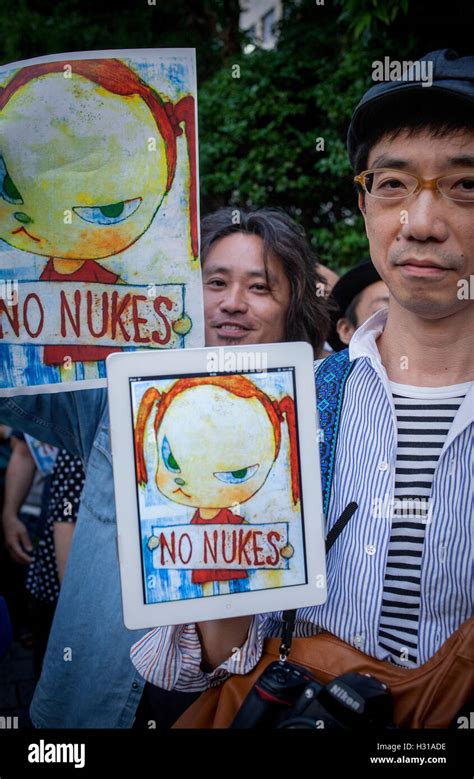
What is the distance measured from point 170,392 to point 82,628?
33.5 inches

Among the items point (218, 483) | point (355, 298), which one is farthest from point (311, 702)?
point (355, 298)

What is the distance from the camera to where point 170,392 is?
120 cm

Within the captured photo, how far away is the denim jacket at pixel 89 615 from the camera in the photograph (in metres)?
1.73

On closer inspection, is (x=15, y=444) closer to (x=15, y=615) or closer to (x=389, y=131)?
(x=15, y=615)

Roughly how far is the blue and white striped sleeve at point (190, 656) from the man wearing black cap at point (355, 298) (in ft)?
5.64

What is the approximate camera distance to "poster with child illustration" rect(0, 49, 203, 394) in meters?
1.37

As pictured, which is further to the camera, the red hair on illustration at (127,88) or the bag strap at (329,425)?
the red hair on illustration at (127,88)

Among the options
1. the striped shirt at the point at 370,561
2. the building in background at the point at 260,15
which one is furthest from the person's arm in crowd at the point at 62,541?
the building in background at the point at 260,15

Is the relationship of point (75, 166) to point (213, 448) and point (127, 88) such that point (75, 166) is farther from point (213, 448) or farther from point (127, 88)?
point (213, 448)

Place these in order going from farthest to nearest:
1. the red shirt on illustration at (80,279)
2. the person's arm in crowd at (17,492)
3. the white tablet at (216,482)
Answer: the person's arm in crowd at (17,492)
the red shirt on illustration at (80,279)
the white tablet at (216,482)

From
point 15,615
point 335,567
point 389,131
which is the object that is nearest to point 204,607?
point 335,567

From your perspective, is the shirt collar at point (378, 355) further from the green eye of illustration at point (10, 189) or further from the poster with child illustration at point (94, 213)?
the green eye of illustration at point (10, 189)

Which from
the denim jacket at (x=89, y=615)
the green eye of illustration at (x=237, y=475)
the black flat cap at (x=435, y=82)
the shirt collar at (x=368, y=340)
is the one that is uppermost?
the black flat cap at (x=435, y=82)

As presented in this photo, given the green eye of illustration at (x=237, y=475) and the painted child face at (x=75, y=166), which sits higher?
the painted child face at (x=75, y=166)
